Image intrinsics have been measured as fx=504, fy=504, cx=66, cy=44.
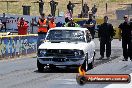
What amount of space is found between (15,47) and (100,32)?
4167mm

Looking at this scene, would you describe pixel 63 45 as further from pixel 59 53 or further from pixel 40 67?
pixel 40 67

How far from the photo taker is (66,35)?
16328 mm

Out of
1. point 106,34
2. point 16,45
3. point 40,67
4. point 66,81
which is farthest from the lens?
point 16,45

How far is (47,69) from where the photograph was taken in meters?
16.4

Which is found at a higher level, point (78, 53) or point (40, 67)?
point (78, 53)

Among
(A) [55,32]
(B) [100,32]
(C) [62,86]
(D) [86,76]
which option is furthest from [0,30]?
(D) [86,76]

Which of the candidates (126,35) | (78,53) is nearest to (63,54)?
(78,53)

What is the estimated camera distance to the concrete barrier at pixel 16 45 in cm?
2197

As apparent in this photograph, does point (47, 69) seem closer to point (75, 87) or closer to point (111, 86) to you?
point (75, 87)

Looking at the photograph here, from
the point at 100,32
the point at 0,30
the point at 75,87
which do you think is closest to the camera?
the point at 75,87

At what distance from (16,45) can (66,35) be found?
7.44 meters

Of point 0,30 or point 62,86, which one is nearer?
point 62,86

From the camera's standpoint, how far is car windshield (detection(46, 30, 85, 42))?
53.1ft

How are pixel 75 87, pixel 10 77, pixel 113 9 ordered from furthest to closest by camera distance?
pixel 113 9 < pixel 10 77 < pixel 75 87
